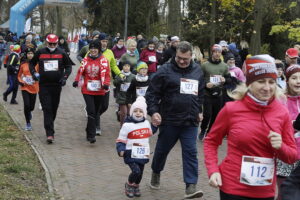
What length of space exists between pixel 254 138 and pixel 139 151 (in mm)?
3180

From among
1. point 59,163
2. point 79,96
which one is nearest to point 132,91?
point 59,163

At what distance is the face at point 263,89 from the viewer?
4066mm

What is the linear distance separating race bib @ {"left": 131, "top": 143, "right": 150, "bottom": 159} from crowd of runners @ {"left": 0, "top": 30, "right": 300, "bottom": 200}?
1 cm

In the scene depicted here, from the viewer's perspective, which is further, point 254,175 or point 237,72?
point 237,72

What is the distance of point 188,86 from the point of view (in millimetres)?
7031

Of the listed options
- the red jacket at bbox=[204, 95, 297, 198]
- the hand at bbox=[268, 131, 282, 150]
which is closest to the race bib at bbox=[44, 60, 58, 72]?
the red jacket at bbox=[204, 95, 297, 198]

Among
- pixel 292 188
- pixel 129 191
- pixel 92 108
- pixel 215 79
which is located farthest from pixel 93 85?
pixel 292 188

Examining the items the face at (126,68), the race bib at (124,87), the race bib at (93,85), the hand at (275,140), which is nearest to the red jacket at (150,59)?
the face at (126,68)

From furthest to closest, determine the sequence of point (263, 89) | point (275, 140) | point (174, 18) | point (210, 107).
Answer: point (174, 18) → point (210, 107) → point (263, 89) → point (275, 140)

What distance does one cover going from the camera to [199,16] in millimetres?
37969

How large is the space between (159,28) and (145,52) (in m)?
22.2

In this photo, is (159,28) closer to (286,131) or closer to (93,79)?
(93,79)

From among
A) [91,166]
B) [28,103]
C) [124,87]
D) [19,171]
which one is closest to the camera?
[19,171]

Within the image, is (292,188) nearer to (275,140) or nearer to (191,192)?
(275,140)
